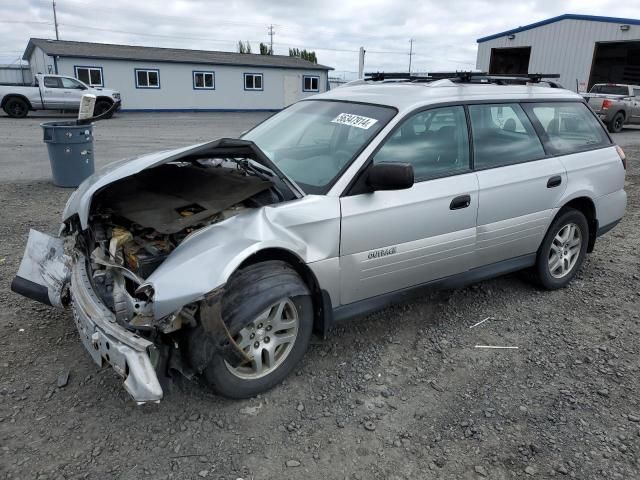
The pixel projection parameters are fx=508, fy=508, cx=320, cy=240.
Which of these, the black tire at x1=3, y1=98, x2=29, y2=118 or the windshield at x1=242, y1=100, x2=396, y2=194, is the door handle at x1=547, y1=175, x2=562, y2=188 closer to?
the windshield at x1=242, y1=100, x2=396, y2=194

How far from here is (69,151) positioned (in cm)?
756

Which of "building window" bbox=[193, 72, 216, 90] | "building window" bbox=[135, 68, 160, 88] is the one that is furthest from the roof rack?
"building window" bbox=[193, 72, 216, 90]

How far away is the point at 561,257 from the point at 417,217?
76.9 inches

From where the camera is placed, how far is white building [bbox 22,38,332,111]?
24847 mm

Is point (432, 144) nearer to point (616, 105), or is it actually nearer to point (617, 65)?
point (616, 105)

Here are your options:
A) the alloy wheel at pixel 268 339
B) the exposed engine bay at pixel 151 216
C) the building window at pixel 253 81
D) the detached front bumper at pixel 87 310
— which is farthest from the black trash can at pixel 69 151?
the building window at pixel 253 81

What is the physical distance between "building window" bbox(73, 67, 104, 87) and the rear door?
2499cm

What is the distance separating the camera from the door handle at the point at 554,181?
411cm

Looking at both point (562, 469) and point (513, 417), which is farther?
point (513, 417)

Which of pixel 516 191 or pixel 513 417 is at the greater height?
pixel 516 191

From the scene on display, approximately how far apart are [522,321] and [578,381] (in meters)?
0.82

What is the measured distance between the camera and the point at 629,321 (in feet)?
13.4

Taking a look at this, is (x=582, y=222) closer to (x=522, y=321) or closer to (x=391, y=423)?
(x=522, y=321)

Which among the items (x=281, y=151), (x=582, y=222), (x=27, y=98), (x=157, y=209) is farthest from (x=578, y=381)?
(x=27, y=98)
